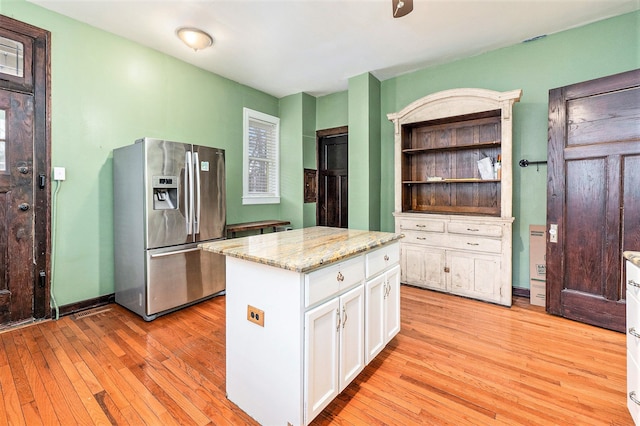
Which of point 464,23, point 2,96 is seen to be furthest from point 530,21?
point 2,96

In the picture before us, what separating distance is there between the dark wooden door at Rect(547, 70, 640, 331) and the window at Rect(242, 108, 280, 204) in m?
3.77

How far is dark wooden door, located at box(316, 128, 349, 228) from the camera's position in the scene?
522 centimetres

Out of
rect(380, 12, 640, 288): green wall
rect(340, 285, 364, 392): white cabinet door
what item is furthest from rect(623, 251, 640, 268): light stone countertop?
rect(380, 12, 640, 288): green wall

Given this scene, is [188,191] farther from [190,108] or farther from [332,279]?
[332,279]

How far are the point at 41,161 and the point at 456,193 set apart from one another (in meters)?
4.51

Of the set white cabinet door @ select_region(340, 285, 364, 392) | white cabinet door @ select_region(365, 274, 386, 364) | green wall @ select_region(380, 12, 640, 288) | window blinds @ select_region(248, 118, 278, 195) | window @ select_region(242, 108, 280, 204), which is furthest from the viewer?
window blinds @ select_region(248, 118, 278, 195)

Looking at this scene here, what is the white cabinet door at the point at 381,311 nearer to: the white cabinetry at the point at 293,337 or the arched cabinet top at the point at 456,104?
the white cabinetry at the point at 293,337

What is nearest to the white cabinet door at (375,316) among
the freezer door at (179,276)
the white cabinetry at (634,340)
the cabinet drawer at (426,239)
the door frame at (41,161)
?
the white cabinetry at (634,340)

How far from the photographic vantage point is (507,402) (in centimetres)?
171

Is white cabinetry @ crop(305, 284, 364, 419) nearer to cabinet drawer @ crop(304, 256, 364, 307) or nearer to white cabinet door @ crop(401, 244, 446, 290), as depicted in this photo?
cabinet drawer @ crop(304, 256, 364, 307)

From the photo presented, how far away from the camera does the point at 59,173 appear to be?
2.79 metres

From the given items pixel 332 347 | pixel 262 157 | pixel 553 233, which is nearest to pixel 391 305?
pixel 332 347

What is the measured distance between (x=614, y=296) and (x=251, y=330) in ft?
10.2

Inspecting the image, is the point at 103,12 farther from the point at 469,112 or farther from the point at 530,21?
the point at 530,21
